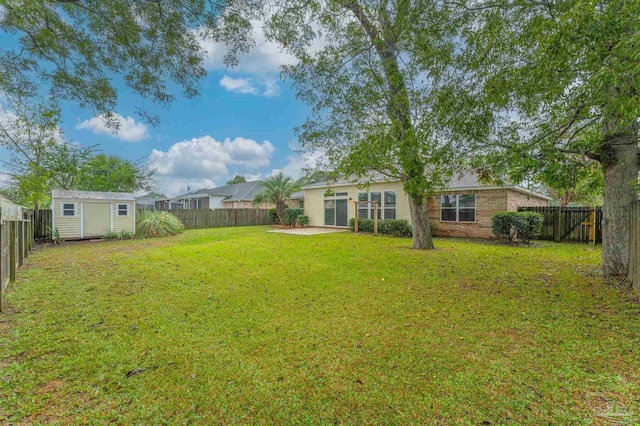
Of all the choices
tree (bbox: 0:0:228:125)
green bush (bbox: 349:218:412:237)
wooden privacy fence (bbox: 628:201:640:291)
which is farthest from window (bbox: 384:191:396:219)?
tree (bbox: 0:0:228:125)

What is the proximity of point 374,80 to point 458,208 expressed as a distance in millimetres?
8418

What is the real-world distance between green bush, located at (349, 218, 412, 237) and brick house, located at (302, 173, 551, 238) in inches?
28.1

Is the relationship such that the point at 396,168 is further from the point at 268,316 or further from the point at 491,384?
the point at 491,384

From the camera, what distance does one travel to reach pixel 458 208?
13727 millimetres

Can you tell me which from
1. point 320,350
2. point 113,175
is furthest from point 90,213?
point 320,350

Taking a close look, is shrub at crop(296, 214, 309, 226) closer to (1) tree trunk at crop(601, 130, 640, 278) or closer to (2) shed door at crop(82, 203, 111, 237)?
(2) shed door at crop(82, 203, 111, 237)

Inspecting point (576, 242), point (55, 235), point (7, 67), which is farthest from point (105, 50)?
point (576, 242)

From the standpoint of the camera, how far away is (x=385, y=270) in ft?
22.5

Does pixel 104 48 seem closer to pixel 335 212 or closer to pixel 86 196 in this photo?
pixel 86 196

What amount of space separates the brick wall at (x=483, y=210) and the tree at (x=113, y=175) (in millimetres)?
21678

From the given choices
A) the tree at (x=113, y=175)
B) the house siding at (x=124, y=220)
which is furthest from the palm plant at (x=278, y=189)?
the tree at (x=113, y=175)

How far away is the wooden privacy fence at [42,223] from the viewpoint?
42.5ft

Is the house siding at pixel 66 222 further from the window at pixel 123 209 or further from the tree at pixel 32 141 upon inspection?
the window at pixel 123 209

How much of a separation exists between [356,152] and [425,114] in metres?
2.13
